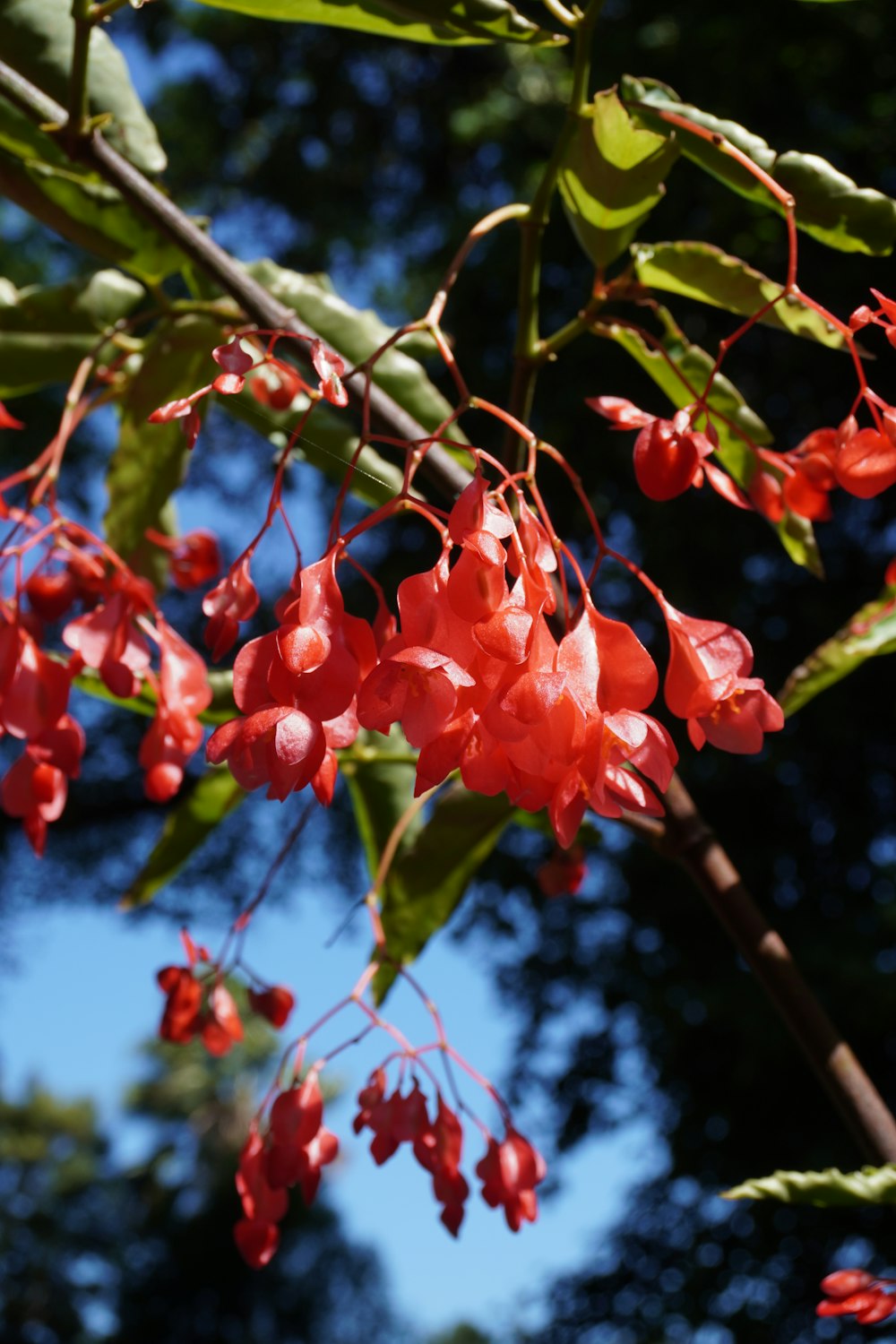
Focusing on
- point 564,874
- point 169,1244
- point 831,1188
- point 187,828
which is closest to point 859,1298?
point 831,1188

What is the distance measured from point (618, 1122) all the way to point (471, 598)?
4.10 meters

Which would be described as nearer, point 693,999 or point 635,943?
point 693,999

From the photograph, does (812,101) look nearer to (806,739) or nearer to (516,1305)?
(806,739)

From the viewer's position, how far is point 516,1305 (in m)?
3.95

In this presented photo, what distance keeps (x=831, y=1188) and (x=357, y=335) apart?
0.42 metres

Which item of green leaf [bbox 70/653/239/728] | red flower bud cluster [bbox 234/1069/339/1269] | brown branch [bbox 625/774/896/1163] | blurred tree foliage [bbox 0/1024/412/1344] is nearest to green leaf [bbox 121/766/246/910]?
green leaf [bbox 70/653/239/728]

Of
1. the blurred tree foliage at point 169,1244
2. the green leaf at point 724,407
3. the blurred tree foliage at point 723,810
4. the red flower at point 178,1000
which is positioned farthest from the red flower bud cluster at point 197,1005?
the blurred tree foliage at point 169,1244

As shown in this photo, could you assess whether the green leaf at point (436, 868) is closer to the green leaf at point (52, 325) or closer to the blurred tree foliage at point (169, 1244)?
the green leaf at point (52, 325)

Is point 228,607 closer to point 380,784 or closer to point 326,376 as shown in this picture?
point 326,376

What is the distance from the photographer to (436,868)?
637mm

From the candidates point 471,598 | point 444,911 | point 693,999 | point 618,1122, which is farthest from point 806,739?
point 471,598

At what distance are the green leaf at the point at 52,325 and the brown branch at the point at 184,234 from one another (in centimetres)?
15

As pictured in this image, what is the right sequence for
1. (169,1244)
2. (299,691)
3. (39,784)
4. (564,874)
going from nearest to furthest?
(299,691)
(39,784)
(564,874)
(169,1244)

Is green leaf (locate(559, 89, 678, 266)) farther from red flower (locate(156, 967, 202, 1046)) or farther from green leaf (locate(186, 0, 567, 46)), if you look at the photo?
red flower (locate(156, 967, 202, 1046))
